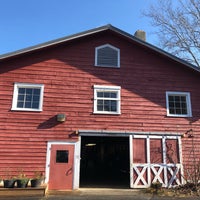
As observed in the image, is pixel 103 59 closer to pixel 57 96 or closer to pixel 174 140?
pixel 57 96

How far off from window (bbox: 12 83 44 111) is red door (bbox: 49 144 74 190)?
2.01m

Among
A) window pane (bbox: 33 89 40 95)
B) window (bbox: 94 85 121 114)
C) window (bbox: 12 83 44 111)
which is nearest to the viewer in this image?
window (bbox: 12 83 44 111)

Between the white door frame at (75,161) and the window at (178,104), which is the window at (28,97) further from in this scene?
the window at (178,104)

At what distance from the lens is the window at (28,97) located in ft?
34.2

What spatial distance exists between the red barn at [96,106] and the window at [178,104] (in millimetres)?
48

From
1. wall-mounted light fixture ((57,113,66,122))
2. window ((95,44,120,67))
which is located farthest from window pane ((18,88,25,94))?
window ((95,44,120,67))

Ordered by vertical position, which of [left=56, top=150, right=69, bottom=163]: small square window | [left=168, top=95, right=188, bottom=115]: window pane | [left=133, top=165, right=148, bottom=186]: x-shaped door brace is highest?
[left=168, top=95, right=188, bottom=115]: window pane

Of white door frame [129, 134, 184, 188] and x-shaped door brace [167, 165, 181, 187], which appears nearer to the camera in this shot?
white door frame [129, 134, 184, 188]

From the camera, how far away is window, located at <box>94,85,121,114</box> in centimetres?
1094

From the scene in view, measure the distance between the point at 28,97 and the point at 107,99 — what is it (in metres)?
3.59

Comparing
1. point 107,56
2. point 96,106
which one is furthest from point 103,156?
point 107,56

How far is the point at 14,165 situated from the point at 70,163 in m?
2.27

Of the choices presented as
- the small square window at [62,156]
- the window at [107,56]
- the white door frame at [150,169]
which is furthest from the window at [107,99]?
the small square window at [62,156]

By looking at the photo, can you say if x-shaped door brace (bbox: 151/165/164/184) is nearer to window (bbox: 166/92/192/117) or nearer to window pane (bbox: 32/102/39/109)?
window (bbox: 166/92/192/117)
